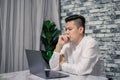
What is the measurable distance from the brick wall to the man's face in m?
0.83

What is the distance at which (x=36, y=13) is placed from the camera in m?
3.77

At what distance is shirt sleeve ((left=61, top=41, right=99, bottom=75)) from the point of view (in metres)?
2.10

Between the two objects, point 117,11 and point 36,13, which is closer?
point 117,11

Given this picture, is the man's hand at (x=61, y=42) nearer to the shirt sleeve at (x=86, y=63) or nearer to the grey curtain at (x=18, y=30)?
the shirt sleeve at (x=86, y=63)

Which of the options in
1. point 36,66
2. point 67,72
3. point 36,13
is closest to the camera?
point 36,66

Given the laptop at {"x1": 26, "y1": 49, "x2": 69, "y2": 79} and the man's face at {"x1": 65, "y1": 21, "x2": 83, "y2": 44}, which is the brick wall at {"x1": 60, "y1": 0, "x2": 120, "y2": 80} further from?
the laptop at {"x1": 26, "y1": 49, "x2": 69, "y2": 79}

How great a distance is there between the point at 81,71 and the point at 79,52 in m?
0.42

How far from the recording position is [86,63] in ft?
7.01

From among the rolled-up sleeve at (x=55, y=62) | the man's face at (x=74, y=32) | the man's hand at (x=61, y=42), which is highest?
the man's face at (x=74, y=32)

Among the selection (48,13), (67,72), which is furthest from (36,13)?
(67,72)

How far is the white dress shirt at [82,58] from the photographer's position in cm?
213

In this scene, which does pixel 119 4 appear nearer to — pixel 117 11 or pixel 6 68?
pixel 117 11

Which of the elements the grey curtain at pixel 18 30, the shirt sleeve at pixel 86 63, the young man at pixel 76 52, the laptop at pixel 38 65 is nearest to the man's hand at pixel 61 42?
the young man at pixel 76 52

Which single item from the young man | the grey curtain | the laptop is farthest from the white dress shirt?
the grey curtain
